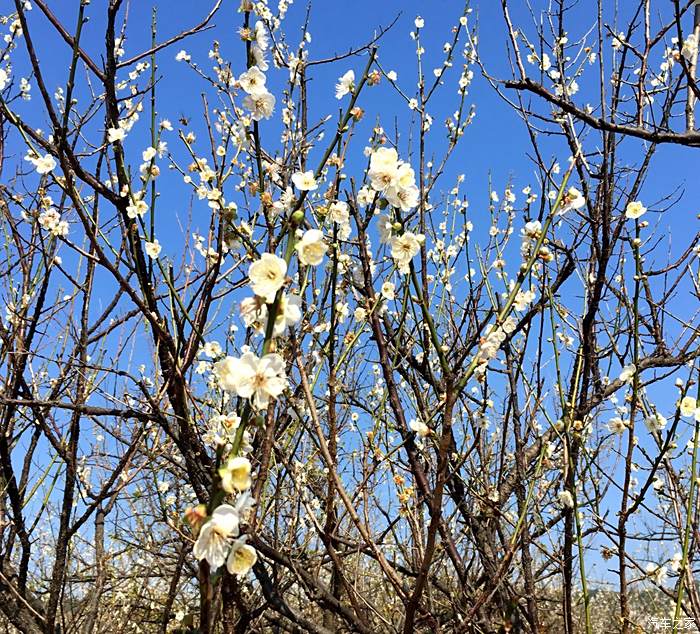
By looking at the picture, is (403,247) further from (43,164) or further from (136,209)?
(43,164)

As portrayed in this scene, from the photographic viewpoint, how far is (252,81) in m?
1.86

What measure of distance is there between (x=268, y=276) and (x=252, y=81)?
86 centimetres

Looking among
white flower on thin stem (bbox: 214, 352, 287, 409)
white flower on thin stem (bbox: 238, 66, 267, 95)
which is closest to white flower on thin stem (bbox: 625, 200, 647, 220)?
white flower on thin stem (bbox: 238, 66, 267, 95)

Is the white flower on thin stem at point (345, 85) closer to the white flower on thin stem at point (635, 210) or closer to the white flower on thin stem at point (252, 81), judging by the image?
the white flower on thin stem at point (252, 81)

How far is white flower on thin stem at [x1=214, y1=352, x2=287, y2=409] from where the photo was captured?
1.22m

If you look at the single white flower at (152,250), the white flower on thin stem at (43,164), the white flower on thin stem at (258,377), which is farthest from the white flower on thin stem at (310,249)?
the white flower on thin stem at (43,164)

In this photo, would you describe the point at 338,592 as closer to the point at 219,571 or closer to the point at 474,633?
the point at 474,633

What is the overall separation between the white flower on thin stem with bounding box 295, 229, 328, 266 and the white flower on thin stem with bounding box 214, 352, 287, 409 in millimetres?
292

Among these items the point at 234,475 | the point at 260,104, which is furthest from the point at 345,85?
the point at 234,475

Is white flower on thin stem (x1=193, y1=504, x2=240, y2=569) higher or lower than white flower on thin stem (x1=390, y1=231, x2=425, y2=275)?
above

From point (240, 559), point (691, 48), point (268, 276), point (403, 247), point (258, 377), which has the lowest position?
point (240, 559)

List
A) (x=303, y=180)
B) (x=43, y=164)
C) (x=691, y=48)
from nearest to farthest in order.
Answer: (x=303, y=180), (x=691, y=48), (x=43, y=164)

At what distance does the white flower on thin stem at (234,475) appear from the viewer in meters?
1.06

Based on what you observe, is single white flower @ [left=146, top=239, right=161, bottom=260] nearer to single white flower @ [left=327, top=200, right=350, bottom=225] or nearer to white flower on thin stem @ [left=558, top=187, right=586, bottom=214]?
single white flower @ [left=327, top=200, right=350, bottom=225]
